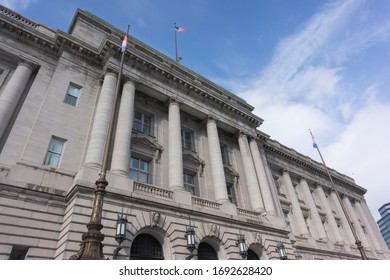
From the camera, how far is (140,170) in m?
18.3

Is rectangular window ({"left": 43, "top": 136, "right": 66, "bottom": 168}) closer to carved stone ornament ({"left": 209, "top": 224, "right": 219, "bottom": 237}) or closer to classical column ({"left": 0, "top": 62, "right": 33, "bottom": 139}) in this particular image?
classical column ({"left": 0, "top": 62, "right": 33, "bottom": 139})

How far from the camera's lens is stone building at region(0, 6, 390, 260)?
41.5ft

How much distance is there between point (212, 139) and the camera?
23062mm

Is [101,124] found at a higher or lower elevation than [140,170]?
higher

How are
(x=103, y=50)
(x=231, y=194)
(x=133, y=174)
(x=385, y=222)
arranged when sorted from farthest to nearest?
1. (x=385, y=222)
2. (x=231, y=194)
3. (x=103, y=50)
4. (x=133, y=174)

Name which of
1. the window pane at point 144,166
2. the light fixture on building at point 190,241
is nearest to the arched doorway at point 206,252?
the light fixture on building at point 190,241

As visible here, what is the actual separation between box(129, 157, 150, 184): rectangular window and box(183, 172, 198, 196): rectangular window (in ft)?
11.2

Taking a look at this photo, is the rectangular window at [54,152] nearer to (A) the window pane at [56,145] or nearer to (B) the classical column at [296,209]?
(A) the window pane at [56,145]

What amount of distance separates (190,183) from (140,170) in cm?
461

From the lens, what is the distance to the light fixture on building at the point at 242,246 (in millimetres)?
16175

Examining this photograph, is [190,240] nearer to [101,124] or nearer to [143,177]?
[143,177]

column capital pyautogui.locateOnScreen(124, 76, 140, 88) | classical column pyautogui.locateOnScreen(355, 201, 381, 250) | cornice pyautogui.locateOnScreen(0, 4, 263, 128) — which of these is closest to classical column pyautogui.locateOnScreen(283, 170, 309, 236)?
cornice pyautogui.locateOnScreen(0, 4, 263, 128)

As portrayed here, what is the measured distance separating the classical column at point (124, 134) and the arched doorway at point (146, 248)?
387cm

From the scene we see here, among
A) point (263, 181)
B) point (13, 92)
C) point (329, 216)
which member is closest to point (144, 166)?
point (13, 92)
